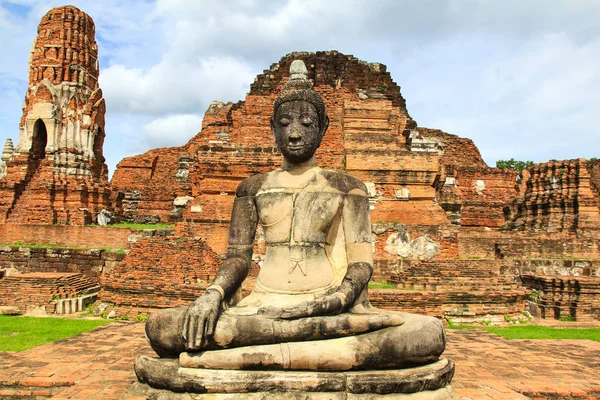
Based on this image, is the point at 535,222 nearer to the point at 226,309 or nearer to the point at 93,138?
the point at 93,138

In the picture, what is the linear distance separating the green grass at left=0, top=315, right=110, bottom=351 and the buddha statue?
12.8 feet

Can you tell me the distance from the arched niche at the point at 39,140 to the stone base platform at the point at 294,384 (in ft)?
61.5

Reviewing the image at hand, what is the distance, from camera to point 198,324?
383 centimetres

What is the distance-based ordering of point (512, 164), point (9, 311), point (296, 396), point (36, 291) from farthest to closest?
point (512, 164), point (36, 291), point (9, 311), point (296, 396)

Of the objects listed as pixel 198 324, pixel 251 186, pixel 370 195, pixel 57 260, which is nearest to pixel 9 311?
pixel 57 260

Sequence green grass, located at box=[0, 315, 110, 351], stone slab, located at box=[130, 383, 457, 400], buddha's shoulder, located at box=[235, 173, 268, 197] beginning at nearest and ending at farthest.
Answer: stone slab, located at box=[130, 383, 457, 400], buddha's shoulder, located at box=[235, 173, 268, 197], green grass, located at box=[0, 315, 110, 351]

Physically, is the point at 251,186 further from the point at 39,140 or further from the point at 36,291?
the point at 39,140

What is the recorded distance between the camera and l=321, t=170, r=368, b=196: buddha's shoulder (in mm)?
4691

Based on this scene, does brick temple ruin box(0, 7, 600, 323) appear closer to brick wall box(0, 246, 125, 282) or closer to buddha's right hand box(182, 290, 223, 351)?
brick wall box(0, 246, 125, 282)

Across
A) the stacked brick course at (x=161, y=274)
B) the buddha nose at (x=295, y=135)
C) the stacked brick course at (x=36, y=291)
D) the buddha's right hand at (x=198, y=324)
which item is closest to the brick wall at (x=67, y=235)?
the stacked brick course at (x=36, y=291)

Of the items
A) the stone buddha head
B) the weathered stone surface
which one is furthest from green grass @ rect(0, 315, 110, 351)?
the stone buddha head

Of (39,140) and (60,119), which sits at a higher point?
(60,119)

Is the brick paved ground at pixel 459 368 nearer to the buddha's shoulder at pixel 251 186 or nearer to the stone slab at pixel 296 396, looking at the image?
the stone slab at pixel 296 396

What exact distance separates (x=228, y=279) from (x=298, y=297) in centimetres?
60
